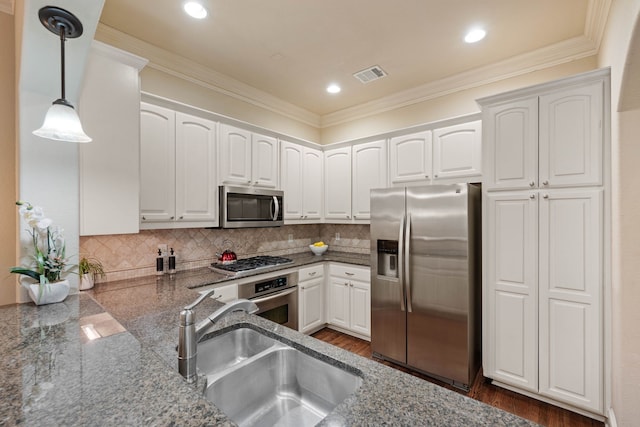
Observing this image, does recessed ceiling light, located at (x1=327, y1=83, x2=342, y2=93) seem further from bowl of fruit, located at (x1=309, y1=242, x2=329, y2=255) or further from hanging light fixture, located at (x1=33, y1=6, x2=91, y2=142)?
hanging light fixture, located at (x1=33, y1=6, x2=91, y2=142)

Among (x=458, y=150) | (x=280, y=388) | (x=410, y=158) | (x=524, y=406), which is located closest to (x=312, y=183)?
(x=410, y=158)

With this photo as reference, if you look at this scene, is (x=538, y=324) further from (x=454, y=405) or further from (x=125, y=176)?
(x=125, y=176)

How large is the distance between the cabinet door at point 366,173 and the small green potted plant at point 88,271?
2.59 meters

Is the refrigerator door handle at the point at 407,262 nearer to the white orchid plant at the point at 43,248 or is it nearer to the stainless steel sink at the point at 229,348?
the stainless steel sink at the point at 229,348

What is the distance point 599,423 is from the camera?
2.01 m

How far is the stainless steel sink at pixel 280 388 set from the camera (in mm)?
1071

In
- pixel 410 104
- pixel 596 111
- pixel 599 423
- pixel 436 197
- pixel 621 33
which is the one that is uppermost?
pixel 410 104

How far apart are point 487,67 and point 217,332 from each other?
132 inches

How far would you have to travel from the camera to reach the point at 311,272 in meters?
3.34

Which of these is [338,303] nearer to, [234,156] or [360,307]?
[360,307]

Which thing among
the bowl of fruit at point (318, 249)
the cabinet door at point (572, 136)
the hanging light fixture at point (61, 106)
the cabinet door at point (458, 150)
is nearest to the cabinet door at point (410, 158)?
the cabinet door at point (458, 150)

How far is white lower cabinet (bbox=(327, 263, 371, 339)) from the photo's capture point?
3207 mm

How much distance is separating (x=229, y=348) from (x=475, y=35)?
2946mm

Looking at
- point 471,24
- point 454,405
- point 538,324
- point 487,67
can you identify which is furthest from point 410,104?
point 454,405
